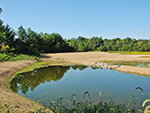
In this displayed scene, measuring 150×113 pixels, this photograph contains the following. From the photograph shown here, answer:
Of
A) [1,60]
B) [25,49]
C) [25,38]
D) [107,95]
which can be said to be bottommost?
[107,95]

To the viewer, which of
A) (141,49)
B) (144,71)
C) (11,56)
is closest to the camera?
(144,71)

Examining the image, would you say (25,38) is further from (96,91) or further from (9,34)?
(96,91)

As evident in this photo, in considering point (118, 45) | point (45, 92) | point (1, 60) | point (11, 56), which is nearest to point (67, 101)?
point (45, 92)

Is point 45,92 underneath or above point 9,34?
underneath

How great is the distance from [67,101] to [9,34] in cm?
2979

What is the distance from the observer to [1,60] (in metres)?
26.2

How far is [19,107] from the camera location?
22.7ft

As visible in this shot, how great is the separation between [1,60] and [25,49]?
11528 millimetres

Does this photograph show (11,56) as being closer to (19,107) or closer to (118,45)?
(19,107)

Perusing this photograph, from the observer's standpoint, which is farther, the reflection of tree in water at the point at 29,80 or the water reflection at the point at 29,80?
the reflection of tree in water at the point at 29,80

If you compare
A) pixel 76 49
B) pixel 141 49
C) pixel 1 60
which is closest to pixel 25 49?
pixel 1 60

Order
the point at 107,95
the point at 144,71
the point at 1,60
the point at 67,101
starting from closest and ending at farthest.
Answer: the point at 67,101, the point at 107,95, the point at 144,71, the point at 1,60

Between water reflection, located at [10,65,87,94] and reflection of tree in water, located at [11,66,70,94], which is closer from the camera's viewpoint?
water reflection, located at [10,65,87,94]

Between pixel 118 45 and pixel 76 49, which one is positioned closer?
pixel 76 49
